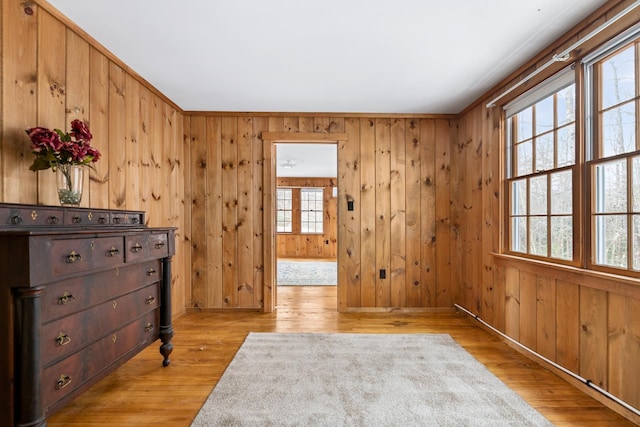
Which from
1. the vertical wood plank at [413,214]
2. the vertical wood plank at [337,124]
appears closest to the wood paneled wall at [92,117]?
the vertical wood plank at [337,124]

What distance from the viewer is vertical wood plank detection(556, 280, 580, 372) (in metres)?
2.07

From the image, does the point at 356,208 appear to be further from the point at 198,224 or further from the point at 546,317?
the point at 546,317

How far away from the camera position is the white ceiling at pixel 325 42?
1.89 meters

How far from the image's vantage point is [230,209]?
3758 millimetres

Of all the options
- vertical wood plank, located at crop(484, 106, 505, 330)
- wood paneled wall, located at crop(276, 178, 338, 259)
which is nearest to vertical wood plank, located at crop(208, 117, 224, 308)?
vertical wood plank, located at crop(484, 106, 505, 330)

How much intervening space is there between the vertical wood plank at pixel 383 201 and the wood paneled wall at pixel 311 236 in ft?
17.6

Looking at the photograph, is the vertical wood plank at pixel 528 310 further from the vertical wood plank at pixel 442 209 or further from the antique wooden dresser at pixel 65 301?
the antique wooden dresser at pixel 65 301

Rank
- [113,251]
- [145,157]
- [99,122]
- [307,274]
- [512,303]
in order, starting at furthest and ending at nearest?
[307,274] → [145,157] → [512,303] → [99,122] → [113,251]

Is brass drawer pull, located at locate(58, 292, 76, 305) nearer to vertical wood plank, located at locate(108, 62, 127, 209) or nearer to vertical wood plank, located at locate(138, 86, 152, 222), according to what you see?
vertical wood plank, located at locate(108, 62, 127, 209)

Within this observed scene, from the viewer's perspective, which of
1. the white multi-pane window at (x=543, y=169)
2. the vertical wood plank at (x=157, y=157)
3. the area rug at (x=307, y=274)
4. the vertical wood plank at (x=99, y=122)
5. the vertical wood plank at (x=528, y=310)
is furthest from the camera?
the area rug at (x=307, y=274)

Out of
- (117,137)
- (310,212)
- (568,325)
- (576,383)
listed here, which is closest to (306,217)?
(310,212)

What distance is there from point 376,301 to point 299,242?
5.60m

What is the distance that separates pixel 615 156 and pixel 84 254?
9.56 ft

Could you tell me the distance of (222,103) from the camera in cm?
347
